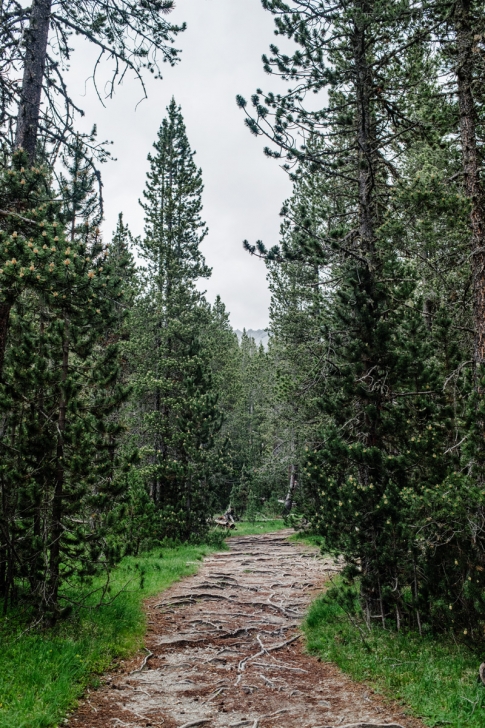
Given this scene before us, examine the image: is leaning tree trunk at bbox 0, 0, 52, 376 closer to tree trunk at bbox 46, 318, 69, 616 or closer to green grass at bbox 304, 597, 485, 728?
tree trunk at bbox 46, 318, 69, 616

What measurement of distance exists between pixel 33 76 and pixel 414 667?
32.9 feet

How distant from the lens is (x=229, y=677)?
6.20 m

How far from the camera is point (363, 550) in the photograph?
22.8 feet

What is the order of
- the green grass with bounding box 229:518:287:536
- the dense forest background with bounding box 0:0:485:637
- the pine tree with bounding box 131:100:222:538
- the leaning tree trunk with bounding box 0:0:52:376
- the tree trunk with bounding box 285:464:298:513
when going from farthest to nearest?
the tree trunk with bounding box 285:464:298:513 < the green grass with bounding box 229:518:287:536 < the pine tree with bounding box 131:100:222:538 < the leaning tree trunk with bounding box 0:0:52:376 < the dense forest background with bounding box 0:0:485:637

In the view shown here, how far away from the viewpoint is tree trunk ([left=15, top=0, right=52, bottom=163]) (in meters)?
7.65

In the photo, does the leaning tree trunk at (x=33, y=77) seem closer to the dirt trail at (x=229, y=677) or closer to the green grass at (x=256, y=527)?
the dirt trail at (x=229, y=677)

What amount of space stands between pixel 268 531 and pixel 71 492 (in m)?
20.2

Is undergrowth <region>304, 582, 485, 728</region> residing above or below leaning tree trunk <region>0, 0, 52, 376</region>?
below

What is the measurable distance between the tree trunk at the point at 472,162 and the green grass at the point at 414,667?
11.8 ft

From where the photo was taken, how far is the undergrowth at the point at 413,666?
4.57 meters

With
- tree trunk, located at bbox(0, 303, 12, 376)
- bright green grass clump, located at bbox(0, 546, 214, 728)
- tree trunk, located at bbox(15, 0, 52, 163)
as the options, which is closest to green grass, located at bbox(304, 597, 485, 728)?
bright green grass clump, located at bbox(0, 546, 214, 728)

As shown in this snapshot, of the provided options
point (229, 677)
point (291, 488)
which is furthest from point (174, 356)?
point (229, 677)

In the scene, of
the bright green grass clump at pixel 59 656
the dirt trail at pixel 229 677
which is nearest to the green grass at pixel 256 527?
the dirt trail at pixel 229 677

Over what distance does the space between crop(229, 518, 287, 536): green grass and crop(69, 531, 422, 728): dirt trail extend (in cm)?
1352
